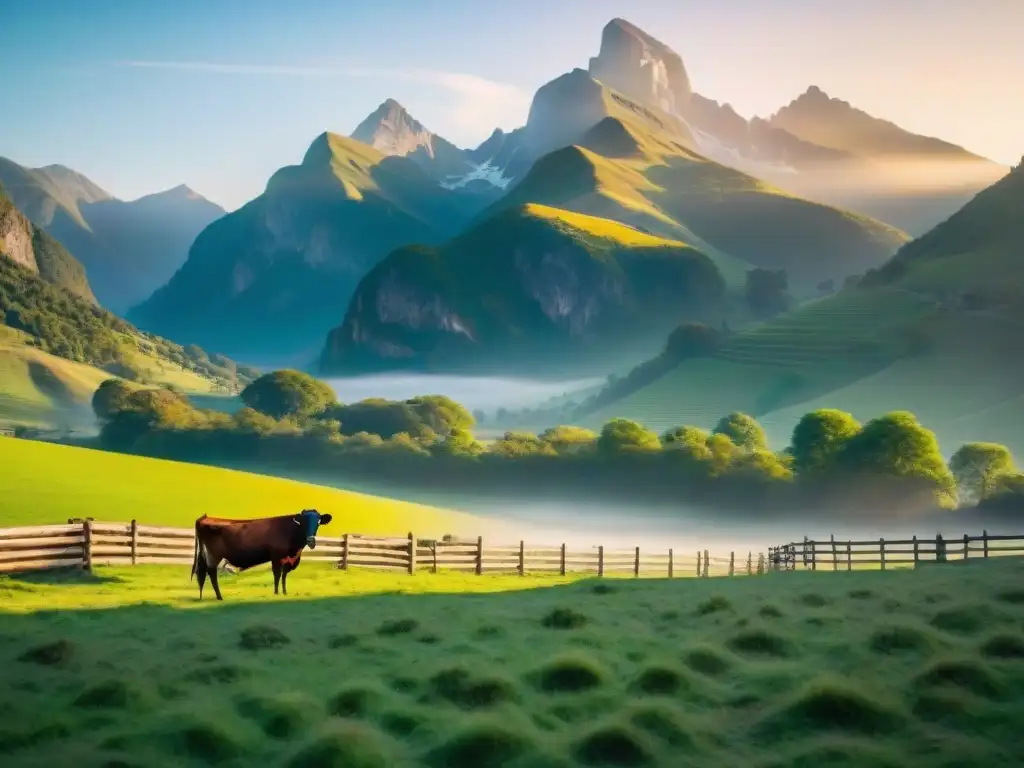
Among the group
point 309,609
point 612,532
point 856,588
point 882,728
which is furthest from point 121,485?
point 612,532

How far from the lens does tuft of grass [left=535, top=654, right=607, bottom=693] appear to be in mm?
21859

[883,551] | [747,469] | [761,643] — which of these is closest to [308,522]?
[761,643]

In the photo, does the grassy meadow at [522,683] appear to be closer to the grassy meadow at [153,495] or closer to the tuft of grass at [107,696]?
the tuft of grass at [107,696]

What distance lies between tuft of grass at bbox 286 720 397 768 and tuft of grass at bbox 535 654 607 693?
190 inches

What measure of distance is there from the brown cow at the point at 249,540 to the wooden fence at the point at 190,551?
282 inches

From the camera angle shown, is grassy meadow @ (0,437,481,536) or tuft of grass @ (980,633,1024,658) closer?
tuft of grass @ (980,633,1024,658)

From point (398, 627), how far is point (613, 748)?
34.3 feet

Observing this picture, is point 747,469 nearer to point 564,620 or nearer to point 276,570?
point 276,570

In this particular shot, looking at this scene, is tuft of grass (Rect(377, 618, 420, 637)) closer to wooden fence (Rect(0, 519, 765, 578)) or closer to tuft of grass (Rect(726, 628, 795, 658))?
tuft of grass (Rect(726, 628, 795, 658))

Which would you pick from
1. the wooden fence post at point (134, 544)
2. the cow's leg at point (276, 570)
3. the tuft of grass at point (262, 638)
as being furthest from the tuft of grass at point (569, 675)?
the wooden fence post at point (134, 544)

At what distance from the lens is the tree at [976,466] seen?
165 metres

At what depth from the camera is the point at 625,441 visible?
187 metres

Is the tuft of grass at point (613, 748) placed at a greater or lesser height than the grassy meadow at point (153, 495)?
lesser

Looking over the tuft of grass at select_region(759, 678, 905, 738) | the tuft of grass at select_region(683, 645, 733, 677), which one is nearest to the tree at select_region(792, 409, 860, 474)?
the tuft of grass at select_region(683, 645, 733, 677)
